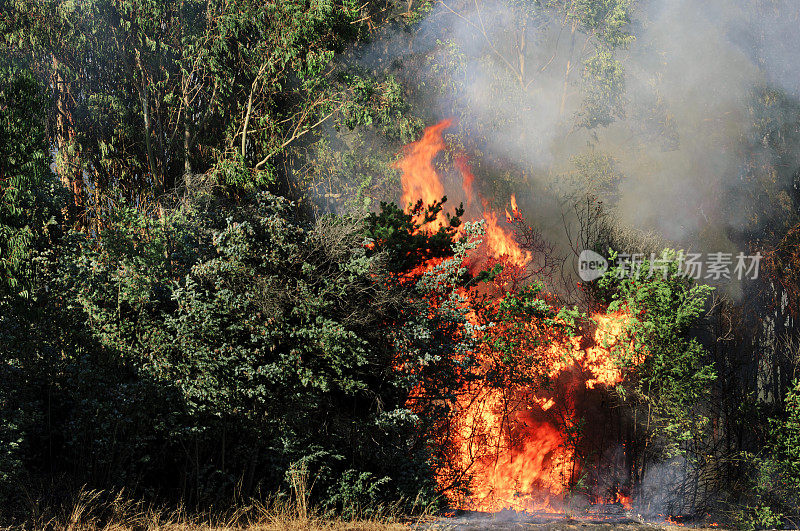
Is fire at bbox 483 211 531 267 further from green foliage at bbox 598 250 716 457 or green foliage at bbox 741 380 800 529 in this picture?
green foliage at bbox 741 380 800 529

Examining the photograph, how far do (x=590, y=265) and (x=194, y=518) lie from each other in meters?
A: 21.8

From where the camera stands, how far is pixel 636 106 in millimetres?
35906

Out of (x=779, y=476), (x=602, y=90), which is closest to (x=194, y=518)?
(x=779, y=476)

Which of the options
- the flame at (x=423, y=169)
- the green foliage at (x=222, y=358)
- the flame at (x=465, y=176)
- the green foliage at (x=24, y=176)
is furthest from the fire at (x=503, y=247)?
the green foliage at (x=24, y=176)

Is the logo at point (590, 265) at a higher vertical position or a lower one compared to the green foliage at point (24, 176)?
higher

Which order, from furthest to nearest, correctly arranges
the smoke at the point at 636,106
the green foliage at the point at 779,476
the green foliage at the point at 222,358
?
the smoke at the point at 636,106 → the green foliage at the point at 779,476 → the green foliage at the point at 222,358

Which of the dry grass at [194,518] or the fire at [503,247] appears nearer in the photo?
the dry grass at [194,518]

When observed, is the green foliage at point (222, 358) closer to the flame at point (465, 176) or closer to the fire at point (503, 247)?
the fire at point (503, 247)

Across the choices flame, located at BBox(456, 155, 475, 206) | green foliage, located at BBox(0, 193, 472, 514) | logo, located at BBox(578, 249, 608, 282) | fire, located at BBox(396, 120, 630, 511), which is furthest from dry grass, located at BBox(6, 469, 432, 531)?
flame, located at BBox(456, 155, 475, 206)

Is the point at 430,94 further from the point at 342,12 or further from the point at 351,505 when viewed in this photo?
the point at 351,505

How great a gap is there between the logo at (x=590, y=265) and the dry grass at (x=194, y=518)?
1768 cm

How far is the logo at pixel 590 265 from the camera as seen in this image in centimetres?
2771

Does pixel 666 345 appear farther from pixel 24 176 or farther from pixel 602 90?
pixel 24 176

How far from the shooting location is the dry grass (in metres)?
8.68
